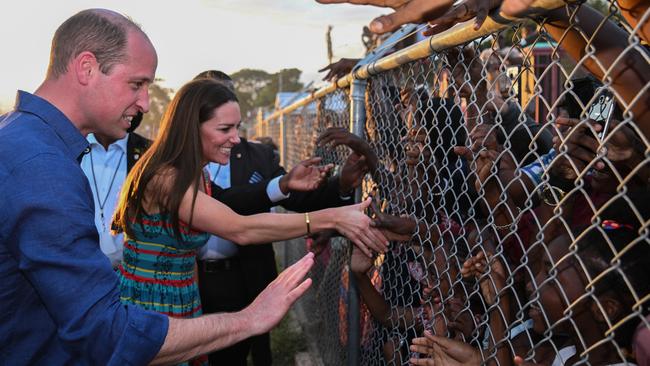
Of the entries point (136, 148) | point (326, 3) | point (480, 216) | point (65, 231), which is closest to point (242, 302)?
point (136, 148)

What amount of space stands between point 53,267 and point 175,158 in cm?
138

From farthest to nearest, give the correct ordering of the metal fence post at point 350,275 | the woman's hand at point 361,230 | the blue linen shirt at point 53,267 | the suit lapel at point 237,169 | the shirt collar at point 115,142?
1. the suit lapel at point 237,169
2. the shirt collar at point 115,142
3. the metal fence post at point 350,275
4. the woman's hand at point 361,230
5. the blue linen shirt at point 53,267

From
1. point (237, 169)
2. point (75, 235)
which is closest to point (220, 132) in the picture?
point (237, 169)

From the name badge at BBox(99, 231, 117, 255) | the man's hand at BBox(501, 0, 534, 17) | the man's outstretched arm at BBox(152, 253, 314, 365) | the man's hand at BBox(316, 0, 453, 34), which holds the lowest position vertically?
the man's outstretched arm at BBox(152, 253, 314, 365)

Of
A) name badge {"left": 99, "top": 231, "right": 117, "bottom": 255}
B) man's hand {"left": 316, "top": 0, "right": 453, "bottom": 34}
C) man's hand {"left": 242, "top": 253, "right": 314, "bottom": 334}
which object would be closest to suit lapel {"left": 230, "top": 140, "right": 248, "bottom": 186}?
name badge {"left": 99, "top": 231, "right": 117, "bottom": 255}

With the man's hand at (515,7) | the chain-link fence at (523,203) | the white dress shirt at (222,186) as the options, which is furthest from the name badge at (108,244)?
the man's hand at (515,7)

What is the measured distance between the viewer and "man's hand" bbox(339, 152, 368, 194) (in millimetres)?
3100

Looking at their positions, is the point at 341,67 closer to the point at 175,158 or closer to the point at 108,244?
the point at 175,158

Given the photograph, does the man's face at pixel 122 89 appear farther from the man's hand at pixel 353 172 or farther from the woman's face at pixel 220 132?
the man's hand at pixel 353 172

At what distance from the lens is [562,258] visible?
1324 millimetres

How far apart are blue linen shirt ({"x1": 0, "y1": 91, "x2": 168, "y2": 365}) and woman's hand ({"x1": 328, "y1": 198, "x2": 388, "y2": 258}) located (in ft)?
3.44

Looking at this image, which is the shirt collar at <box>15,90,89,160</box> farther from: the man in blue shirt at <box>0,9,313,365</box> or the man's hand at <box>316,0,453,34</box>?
the man's hand at <box>316,0,453,34</box>

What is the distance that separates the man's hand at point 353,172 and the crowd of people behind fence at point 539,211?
439 millimetres

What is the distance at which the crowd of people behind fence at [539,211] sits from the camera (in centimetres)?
123
